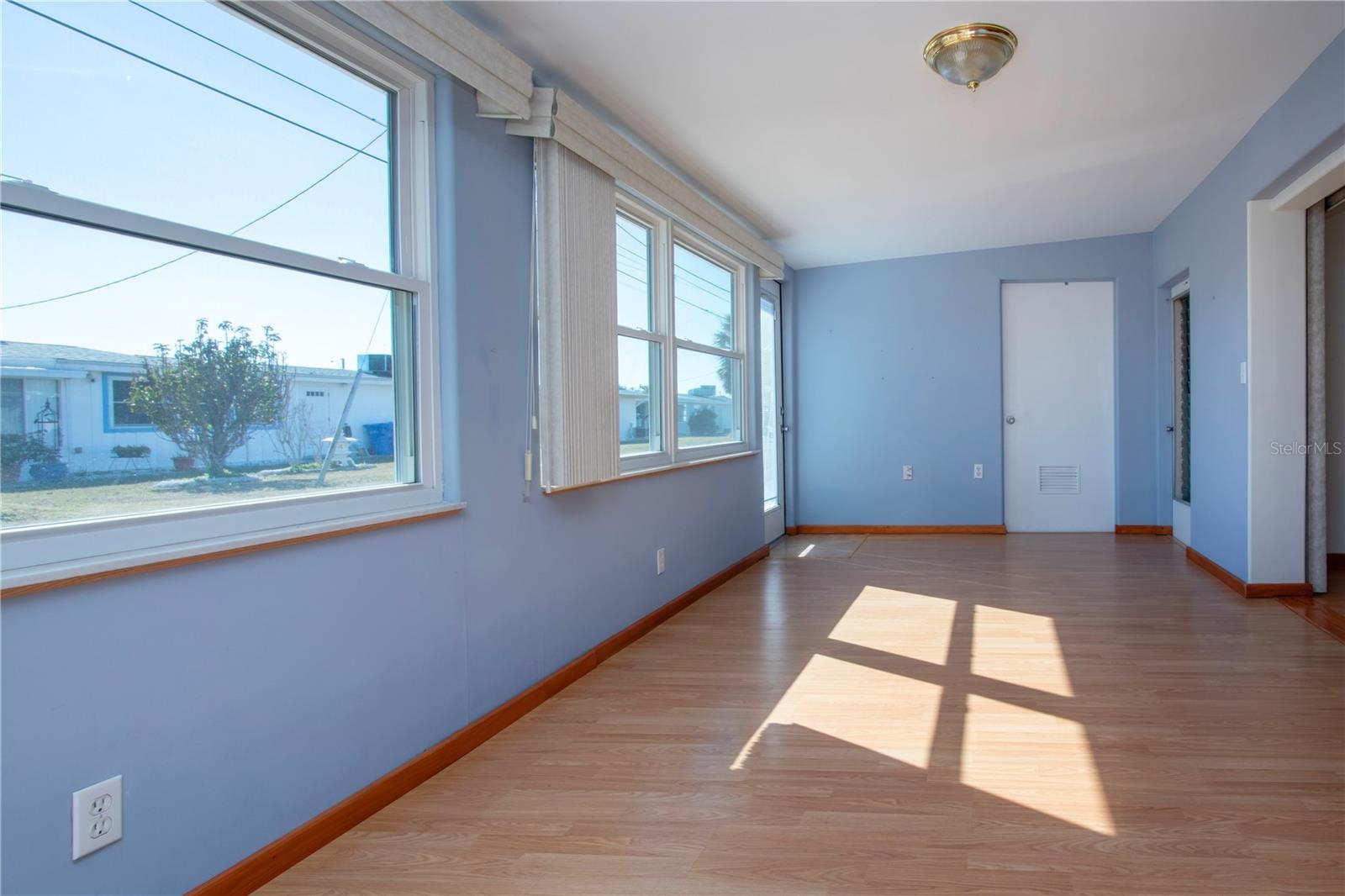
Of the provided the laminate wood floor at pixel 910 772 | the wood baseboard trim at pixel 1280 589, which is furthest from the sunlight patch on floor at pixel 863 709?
the wood baseboard trim at pixel 1280 589

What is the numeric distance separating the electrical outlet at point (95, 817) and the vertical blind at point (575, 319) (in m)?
1.66

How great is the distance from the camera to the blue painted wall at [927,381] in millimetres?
6645

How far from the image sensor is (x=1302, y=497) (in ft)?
14.0

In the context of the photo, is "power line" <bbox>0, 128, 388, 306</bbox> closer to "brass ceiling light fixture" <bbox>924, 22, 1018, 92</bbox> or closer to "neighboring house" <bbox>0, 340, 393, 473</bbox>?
"neighboring house" <bbox>0, 340, 393, 473</bbox>

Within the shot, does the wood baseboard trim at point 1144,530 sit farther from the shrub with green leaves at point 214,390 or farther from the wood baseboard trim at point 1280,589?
the shrub with green leaves at point 214,390

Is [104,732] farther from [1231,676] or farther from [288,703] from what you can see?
[1231,676]

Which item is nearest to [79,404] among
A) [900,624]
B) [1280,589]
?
[900,624]

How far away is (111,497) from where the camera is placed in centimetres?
166

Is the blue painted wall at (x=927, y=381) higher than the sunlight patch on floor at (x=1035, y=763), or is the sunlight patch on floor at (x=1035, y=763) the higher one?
the blue painted wall at (x=927, y=381)

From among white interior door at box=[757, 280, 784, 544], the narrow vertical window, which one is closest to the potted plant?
white interior door at box=[757, 280, 784, 544]

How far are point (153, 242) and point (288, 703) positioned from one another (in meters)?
1.05

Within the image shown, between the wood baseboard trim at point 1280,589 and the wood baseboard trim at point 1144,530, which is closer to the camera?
the wood baseboard trim at point 1280,589

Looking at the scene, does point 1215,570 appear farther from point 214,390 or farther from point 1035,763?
point 214,390

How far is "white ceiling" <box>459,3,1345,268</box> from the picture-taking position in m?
2.81
